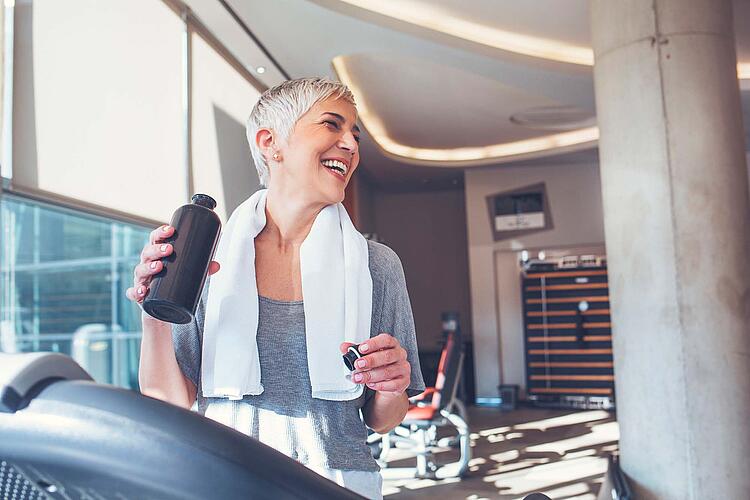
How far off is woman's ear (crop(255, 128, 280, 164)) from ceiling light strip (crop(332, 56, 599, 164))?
23.2 feet

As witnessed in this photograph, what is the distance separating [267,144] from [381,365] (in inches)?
17.6

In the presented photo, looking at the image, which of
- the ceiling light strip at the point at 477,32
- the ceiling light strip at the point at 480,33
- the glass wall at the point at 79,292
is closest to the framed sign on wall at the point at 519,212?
the ceiling light strip at the point at 480,33

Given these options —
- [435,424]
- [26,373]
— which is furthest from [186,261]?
[435,424]

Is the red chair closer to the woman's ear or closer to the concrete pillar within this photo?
the concrete pillar

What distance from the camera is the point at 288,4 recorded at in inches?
186

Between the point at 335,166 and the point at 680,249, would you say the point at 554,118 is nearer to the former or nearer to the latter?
the point at 680,249

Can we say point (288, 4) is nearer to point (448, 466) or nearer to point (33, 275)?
point (33, 275)

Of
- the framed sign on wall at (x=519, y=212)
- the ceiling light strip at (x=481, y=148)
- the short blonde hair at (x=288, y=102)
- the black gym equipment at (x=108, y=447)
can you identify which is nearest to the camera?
the black gym equipment at (x=108, y=447)

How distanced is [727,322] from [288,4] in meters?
3.26

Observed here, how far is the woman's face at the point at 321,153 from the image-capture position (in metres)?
1.09

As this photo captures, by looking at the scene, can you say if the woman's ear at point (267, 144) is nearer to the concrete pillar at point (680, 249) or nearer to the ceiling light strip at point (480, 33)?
the concrete pillar at point (680, 249)

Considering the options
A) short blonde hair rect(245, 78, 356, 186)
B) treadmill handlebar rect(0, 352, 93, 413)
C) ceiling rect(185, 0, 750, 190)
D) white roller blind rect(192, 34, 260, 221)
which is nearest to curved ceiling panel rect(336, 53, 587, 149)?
ceiling rect(185, 0, 750, 190)

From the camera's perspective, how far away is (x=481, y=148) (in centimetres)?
980

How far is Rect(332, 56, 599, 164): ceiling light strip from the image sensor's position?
8.93 metres
